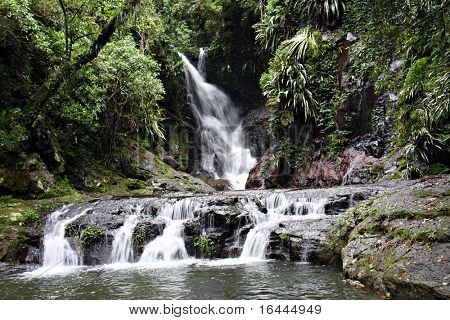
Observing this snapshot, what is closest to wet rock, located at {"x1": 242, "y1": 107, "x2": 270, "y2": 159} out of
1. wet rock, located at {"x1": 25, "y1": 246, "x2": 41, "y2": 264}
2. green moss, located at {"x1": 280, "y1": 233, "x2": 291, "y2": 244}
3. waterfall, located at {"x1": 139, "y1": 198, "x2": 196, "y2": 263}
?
waterfall, located at {"x1": 139, "y1": 198, "x2": 196, "y2": 263}

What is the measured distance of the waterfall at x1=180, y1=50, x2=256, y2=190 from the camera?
17.7 metres

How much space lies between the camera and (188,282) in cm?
526

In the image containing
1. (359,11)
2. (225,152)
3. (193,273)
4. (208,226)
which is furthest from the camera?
(225,152)

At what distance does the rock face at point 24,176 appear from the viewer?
30.5 ft

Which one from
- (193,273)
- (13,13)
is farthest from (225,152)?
(193,273)

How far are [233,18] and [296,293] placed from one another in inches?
743

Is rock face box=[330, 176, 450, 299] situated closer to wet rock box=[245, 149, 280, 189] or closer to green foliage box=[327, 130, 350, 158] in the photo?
green foliage box=[327, 130, 350, 158]

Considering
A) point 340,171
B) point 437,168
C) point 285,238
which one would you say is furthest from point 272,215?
point 340,171

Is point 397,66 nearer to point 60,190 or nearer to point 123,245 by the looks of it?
point 123,245

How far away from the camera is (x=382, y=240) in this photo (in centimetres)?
497

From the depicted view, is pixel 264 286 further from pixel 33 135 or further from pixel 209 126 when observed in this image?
pixel 209 126

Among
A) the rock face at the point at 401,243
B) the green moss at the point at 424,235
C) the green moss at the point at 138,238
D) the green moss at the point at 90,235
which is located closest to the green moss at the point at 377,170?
the rock face at the point at 401,243

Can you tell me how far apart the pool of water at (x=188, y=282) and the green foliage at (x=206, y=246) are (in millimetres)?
568

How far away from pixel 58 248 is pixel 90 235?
73cm
